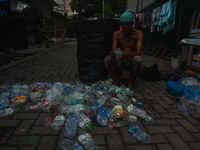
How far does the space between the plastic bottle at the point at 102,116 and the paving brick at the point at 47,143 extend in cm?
63

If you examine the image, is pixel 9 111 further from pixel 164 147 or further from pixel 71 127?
pixel 164 147

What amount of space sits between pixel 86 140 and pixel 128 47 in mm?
→ 2384

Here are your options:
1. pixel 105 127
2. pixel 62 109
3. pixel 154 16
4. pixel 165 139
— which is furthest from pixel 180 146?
pixel 154 16

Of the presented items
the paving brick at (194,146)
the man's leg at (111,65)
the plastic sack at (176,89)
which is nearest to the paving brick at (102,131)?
the paving brick at (194,146)

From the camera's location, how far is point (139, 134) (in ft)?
6.06

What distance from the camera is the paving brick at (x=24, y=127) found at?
1.87m

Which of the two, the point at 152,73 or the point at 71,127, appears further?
the point at 152,73

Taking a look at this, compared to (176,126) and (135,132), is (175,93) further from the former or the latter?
(135,132)

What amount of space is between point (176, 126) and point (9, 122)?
230cm

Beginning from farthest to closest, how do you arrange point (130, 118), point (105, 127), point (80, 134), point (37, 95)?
1. point (37, 95)
2. point (130, 118)
3. point (105, 127)
4. point (80, 134)

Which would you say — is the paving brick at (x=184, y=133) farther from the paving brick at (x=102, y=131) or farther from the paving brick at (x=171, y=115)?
the paving brick at (x=102, y=131)

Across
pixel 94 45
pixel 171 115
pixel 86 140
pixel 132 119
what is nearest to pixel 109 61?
pixel 94 45

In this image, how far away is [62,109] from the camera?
2342 millimetres

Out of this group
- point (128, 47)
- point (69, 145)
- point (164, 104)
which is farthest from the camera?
point (128, 47)
